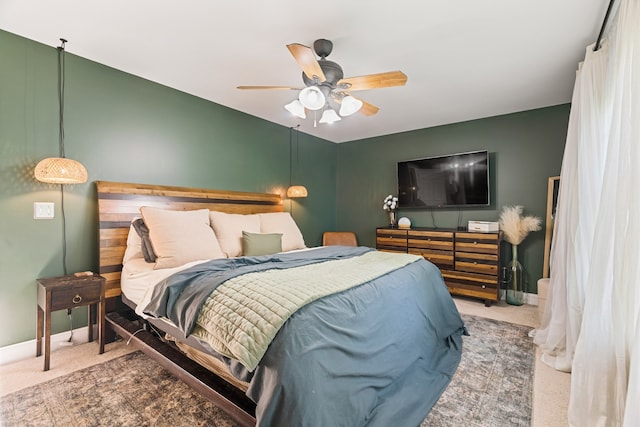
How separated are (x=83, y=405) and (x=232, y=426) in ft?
3.10

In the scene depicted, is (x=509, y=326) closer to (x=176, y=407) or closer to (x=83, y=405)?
(x=176, y=407)

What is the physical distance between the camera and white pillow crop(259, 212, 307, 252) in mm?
3494

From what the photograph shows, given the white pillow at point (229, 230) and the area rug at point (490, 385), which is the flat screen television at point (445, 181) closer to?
the area rug at point (490, 385)

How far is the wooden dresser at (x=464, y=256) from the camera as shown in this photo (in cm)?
361

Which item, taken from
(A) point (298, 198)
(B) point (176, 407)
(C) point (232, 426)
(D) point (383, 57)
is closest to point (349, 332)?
(C) point (232, 426)

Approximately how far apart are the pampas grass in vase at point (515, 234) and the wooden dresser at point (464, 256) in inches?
8.2

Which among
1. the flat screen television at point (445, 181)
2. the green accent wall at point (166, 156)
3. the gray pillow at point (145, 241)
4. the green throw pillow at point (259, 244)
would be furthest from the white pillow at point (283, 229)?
the flat screen television at point (445, 181)

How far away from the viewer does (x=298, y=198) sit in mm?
4777

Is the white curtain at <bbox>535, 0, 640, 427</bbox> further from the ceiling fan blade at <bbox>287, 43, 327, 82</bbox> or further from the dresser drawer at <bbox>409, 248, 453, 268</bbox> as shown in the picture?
the dresser drawer at <bbox>409, 248, 453, 268</bbox>

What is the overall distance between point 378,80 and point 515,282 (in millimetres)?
3151

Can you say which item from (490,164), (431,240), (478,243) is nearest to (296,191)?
(431,240)

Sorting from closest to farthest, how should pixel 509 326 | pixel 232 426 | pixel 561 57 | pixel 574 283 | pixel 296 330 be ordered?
pixel 296 330 < pixel 232 426 < pixel 574 283 < pixel 561 57 < pixel 509 326

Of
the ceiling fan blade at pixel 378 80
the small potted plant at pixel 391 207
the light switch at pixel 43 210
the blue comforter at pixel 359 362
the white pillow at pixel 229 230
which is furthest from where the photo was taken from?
the small potted plant at pixel 391 207

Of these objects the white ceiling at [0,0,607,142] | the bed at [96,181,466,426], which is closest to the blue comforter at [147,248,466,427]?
the bed at [96,181,466,426]
